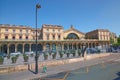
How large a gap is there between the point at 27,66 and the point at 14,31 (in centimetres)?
4468

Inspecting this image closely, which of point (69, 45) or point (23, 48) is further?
point (69, 45)

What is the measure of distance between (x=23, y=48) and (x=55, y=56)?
3347 cm

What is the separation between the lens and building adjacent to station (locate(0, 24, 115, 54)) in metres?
51.2

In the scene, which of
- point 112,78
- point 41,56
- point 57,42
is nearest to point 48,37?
point 57,42

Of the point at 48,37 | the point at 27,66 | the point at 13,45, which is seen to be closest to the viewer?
the point at 27,66

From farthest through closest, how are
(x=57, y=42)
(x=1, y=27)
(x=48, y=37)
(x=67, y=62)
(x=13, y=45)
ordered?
1. (x=48, y=37)
2. (x=57, y=42)
3. (x=1, y=27)
4. (x=13, y=45)
5. (x=67, y=62)

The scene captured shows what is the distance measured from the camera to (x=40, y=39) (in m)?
59.0

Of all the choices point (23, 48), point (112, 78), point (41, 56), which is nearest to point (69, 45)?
point (23, 48)

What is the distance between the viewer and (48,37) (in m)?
63.4

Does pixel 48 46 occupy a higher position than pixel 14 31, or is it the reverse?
pixel 14 31

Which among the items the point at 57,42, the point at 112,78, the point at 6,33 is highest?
the point at 6,33

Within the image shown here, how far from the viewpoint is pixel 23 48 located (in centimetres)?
5247

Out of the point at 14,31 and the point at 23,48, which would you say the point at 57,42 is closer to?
the point at 23,48

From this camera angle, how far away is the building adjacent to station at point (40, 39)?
51.2m
